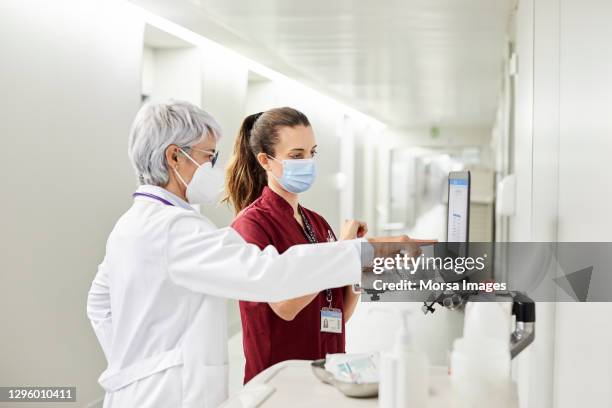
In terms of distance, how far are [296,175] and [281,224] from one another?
0.18m

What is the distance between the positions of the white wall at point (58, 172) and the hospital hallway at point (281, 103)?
1 centimetres

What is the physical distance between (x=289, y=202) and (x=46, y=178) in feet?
6.46

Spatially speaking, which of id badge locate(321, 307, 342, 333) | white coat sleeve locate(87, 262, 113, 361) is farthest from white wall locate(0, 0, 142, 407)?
id badge locate(321, 307, 342, 333)

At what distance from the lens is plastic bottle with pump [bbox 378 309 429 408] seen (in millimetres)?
1097

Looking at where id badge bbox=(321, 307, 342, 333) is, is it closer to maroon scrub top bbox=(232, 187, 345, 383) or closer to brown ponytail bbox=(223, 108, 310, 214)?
maroon scrub top bbox=(232, 187, 345, 383)

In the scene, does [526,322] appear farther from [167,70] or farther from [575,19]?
A: [167,70]

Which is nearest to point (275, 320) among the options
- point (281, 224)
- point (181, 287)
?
point (281, 224)

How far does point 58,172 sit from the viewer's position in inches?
143

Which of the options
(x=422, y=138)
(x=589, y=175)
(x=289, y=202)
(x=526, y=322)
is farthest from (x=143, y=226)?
(x=422, y=138)

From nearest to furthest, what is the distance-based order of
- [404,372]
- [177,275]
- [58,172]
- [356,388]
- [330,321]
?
[404,372] < [356,388] < [177,275] < [330,321] < [58,172]

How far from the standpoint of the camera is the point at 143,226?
1.52 metres

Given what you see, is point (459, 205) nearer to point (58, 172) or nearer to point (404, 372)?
point (404, 372)

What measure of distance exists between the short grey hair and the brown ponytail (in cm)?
48

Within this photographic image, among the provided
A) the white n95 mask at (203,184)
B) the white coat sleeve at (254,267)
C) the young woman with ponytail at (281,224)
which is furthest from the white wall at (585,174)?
the white n95 mask at (203,184)
